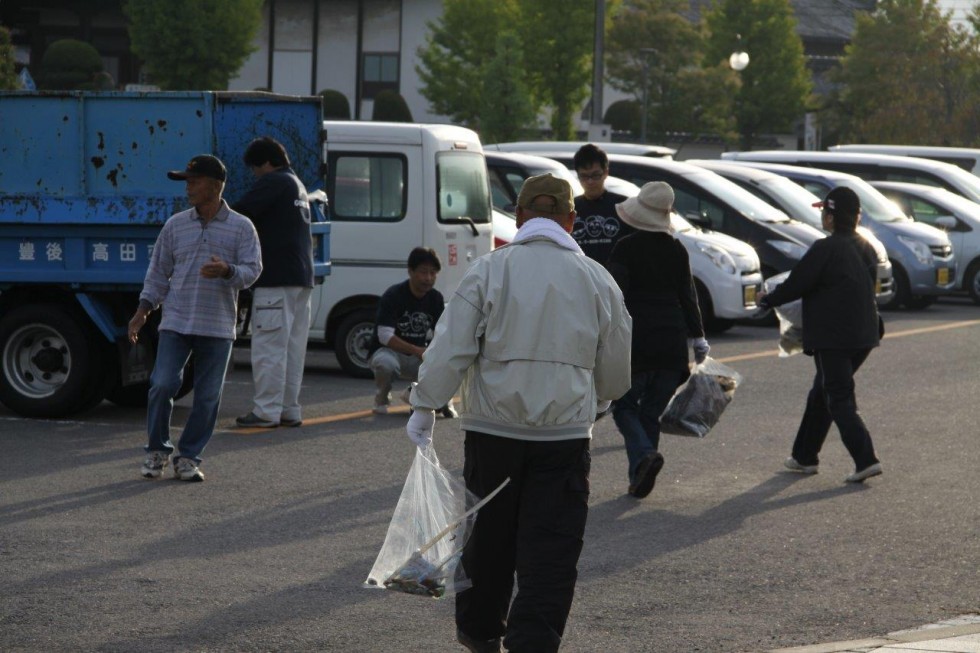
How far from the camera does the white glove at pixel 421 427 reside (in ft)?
17.8

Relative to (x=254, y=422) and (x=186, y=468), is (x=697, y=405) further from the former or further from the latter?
(x=254, y=422)

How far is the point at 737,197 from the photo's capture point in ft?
66.6

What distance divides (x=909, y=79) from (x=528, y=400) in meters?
52.1

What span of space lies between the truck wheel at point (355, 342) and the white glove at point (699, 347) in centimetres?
509

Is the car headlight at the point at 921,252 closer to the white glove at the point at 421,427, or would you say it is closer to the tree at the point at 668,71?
the white glove at the point at 421,427

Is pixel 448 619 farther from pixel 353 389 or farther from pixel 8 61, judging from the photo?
pixel 8 61

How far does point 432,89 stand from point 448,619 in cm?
4819

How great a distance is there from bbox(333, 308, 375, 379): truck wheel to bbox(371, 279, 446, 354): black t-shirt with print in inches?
73.2

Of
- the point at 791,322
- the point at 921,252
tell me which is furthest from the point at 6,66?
the point at 791,322

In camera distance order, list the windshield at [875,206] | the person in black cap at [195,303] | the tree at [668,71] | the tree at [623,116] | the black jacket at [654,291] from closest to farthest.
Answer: the black jacket at [654,291]
the person in black cap at [195,303]
the windshield at [875,206]
the tree at [668,71]
the tree at [623,116]

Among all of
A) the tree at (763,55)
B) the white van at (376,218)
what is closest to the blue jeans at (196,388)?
the white van at (376,218)

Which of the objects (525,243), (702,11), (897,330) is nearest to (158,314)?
(525,243)

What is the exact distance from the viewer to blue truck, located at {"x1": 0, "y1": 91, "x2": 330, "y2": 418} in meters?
11.2

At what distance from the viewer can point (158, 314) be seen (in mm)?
11484
